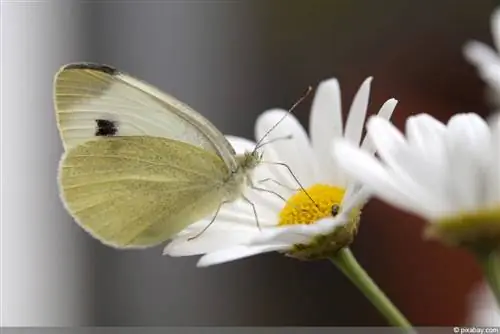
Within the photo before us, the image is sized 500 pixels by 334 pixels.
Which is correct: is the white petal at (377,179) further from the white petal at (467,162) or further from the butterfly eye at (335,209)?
the butterfly eye at (335,209)

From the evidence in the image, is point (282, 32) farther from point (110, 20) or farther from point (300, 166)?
point (300, 166)

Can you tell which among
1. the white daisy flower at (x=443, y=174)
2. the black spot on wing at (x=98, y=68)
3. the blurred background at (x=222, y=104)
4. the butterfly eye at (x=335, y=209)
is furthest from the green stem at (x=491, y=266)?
the blurred background at (x=222, y=104)

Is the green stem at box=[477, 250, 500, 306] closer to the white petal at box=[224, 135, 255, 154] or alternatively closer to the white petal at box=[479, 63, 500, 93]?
the white petal at box=[479, 63, 500, 93]

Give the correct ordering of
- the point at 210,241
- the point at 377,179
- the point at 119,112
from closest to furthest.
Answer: the point at 377,179
the point at 210,241
the point at 119,112

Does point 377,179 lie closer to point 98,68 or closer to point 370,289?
point 370,289

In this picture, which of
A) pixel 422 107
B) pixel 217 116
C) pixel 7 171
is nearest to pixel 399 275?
pixel 422 107

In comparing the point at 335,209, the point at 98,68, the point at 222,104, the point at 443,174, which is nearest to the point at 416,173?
the point at 443,174
